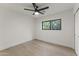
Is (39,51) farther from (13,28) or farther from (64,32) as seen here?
(13,28)

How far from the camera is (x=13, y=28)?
5172 mm

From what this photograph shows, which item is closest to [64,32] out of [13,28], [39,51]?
[39,51]

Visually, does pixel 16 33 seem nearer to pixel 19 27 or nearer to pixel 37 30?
pixel 19 27

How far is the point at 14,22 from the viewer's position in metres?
5.27

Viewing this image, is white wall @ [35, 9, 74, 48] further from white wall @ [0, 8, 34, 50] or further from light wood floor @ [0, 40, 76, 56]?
white wall @ [0, 8, 34, 50]

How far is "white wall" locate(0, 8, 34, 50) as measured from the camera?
14.4ft

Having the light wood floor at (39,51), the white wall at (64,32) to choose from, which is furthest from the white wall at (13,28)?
the white wall at (64,32)

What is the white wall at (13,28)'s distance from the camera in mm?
4378

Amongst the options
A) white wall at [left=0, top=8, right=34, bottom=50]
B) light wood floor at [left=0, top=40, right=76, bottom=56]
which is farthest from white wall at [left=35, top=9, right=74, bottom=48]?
white wall at [left=0, top=8, right=34, bottom=50]

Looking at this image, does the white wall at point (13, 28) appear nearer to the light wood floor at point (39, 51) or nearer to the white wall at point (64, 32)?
the light wood floor at point (39, 51)

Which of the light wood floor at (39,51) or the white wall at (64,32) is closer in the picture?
the light wood floor at (39,51)

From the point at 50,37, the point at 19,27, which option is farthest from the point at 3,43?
the point at 50,37

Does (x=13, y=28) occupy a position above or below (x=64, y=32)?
above

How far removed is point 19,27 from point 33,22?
7.73ft
